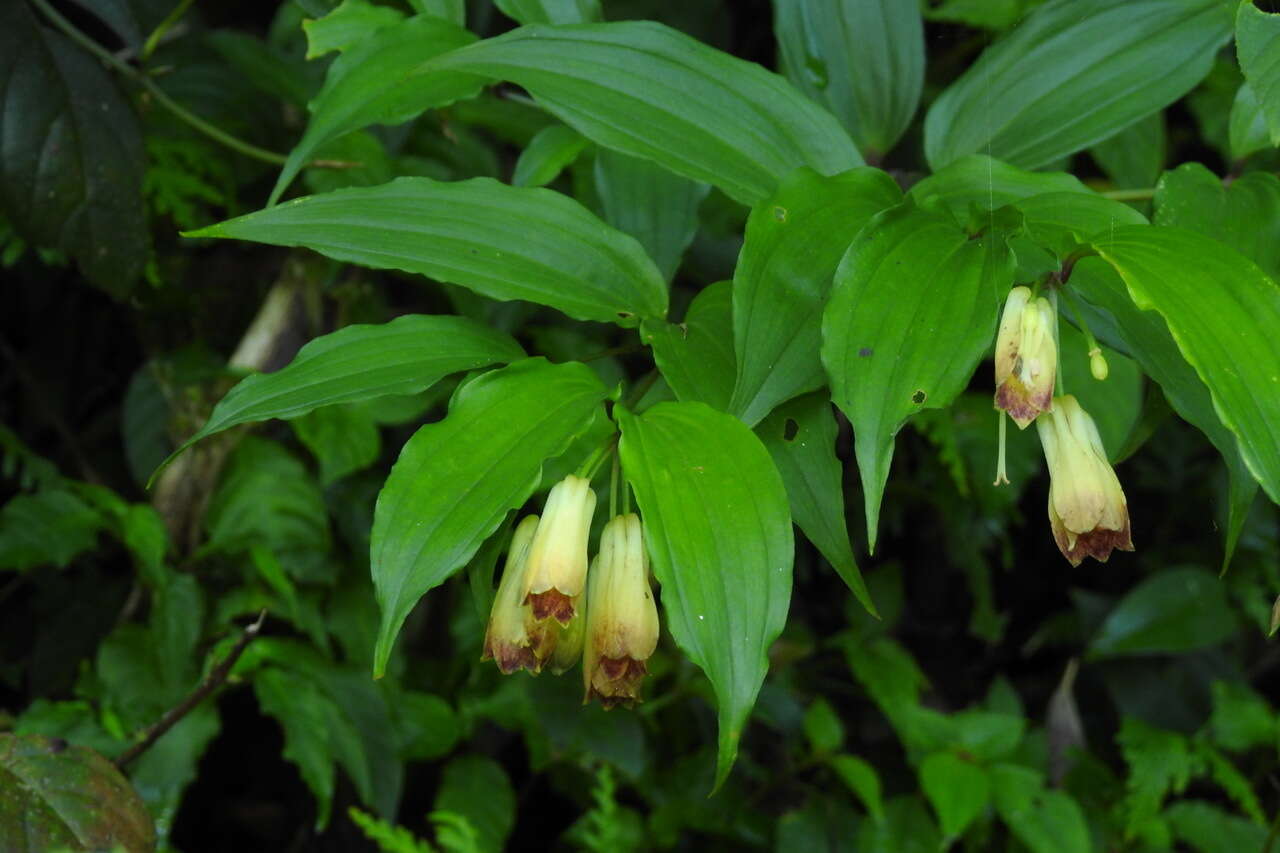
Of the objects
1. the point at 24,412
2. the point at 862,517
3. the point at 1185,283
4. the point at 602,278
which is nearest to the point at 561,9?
the point at 602,278

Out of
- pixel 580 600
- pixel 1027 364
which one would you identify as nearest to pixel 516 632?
pixel 580 600

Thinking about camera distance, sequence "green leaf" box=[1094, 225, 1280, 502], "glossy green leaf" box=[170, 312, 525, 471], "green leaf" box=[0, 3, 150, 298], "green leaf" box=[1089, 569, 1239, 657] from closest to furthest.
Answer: "green leaf" box=[1094, 225, 1280, 502], "glossy green leaf" box=[170, 312, 525, 471], "green leaf" box=[0, 3, 150, 298], "green leaf" box=[1089, 569, 1239, 657]

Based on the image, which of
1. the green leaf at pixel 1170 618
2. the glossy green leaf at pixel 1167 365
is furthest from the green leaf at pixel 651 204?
the green leaf at pixel 1170 618

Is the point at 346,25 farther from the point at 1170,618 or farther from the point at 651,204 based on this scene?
the point at 1170,618

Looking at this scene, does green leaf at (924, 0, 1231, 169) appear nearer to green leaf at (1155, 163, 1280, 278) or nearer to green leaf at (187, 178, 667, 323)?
green leaf at (1155, 163, 1280, 278)

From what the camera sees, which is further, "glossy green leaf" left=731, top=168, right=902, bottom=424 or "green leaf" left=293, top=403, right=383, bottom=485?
"green leaf" left=293, top=403, right=383, bottom=485

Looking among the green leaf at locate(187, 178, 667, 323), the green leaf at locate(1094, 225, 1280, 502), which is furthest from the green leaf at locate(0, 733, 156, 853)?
the green leaf at locate(1094, 225, 1280, 502)
